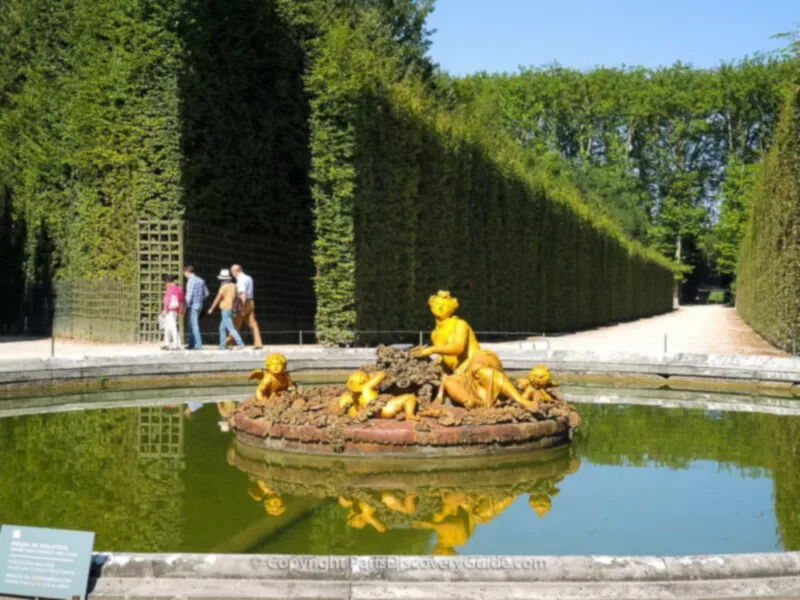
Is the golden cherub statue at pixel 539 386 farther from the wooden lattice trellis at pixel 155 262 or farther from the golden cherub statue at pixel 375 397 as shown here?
the wooden lattice trellis at pixel 155 262

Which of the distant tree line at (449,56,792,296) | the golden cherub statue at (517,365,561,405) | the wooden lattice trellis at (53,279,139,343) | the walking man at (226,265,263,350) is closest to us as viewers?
the golden cherub statue at (517,365,561,405)

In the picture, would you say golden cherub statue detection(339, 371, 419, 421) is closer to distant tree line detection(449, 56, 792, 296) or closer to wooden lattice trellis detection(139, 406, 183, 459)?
wooden lattice trellis detection(139, 406, 183, 459)

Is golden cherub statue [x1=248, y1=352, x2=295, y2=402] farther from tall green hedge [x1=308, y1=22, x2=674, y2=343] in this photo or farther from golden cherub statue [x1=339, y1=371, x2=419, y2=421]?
tall green hedge [x1=308, y1=22, x2=674, y2=343]

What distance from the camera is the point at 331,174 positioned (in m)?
19.4

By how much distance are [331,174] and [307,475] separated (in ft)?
40.5

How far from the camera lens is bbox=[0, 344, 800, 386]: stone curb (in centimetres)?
1322

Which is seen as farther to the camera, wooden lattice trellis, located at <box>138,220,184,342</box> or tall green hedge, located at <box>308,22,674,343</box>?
tall green hedge, located at <box>308,22,674,343</box>

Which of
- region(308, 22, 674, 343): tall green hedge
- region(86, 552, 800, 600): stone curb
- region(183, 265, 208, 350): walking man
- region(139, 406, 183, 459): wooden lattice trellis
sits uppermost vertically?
region(308, 22, 674, 343): tall green hedge

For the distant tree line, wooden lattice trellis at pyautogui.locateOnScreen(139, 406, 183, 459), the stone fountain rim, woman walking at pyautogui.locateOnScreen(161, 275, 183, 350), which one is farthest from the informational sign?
the distant tree line

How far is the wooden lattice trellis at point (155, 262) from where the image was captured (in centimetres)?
1914

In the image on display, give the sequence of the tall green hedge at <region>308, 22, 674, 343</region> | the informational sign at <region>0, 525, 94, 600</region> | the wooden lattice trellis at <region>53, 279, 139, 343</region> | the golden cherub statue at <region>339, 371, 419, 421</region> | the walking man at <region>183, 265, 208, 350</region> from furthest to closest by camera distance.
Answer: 1. the wooden lattice trellis at <region>53, 279, 139, 343</region>
2. the tall green hedge at <region>308, 22, 674, 343</region>
3. the walking man at <region>183, 265, 208, 350</region>
4. the golden cherub statue at <region>339, 371, 419, 421</region>
5. the informational sign at <region>0, 525, 94, 600</region>

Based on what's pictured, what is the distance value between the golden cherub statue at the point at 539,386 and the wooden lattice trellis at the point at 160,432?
9.93 ft

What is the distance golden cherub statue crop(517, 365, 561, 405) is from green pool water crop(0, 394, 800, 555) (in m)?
0.54

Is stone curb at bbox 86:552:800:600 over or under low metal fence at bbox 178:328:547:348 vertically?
under
